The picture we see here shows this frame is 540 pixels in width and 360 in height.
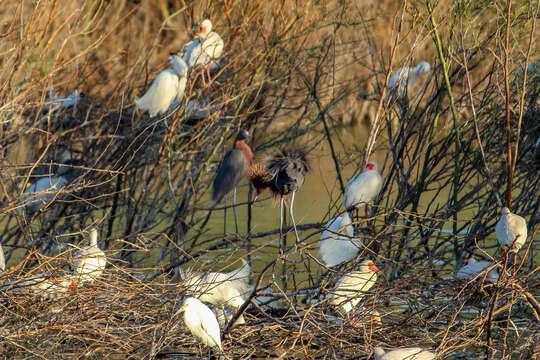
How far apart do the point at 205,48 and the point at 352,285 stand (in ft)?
8.52

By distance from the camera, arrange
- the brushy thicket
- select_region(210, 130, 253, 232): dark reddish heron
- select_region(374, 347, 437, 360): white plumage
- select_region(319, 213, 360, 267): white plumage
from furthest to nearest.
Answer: select_region(210, 130, 253, 232): dark reddish heron
select_region(319, 213, 360, 267): white plumage
the brushy thicket
select_region(374, 347, 437, 360): white plumage

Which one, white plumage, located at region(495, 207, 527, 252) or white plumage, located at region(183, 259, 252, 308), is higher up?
white plumage, located at region(495, 207, 527, 252)

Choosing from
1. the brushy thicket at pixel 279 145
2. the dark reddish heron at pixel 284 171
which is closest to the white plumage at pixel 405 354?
the brushy thicket at pixel 279 145

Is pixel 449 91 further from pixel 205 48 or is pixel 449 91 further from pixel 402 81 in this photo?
pixel 205 48

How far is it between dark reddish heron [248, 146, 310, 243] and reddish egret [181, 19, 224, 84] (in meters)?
1.24

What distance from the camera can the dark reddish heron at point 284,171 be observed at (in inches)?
203

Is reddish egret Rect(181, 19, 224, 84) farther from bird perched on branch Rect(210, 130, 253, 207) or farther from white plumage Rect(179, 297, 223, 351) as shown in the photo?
white plumage Rect(179, 297, 223, 351)

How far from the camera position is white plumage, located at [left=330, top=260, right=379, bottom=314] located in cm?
428

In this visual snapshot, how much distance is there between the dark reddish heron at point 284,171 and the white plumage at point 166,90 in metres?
1.08

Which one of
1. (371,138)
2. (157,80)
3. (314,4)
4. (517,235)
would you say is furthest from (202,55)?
(517,235)

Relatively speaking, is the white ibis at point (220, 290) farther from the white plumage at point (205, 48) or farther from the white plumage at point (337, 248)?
the white plumage at point (205, 48)

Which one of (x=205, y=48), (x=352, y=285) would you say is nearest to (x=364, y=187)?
(x=352, y=285)

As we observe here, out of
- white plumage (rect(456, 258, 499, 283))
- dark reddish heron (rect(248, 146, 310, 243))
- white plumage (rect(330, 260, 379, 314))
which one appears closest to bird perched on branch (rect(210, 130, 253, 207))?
dark reddish heron (rect(248, 146, 310, 243))

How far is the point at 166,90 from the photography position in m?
5.95
